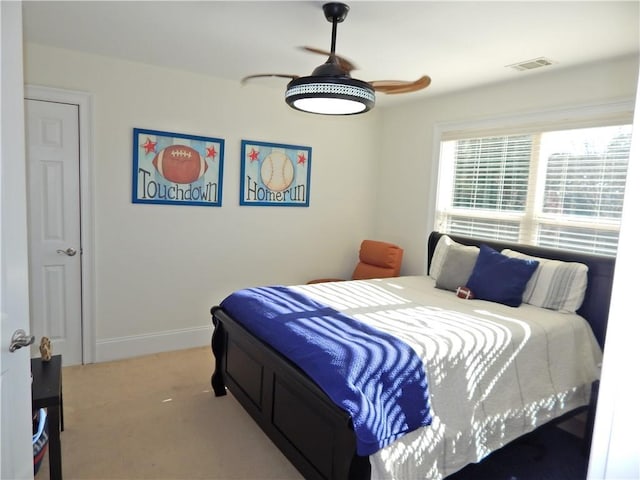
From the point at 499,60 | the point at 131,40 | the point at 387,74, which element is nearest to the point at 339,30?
the point at 387,74

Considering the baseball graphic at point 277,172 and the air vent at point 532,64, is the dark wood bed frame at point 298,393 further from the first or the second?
the baseball graphic at point 277,172

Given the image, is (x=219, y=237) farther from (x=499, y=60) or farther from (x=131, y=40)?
(x=499, y=60)

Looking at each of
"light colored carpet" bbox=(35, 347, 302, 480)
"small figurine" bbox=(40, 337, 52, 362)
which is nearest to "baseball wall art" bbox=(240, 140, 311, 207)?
"light colored carpet" bbox=(35, 347, 302, 480)

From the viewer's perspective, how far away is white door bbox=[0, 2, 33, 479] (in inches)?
48.5

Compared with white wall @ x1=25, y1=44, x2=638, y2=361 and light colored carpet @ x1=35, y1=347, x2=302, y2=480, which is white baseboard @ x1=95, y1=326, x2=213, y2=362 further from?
light colored carpet @ x1=35, y1=347, x2=302, y2=480

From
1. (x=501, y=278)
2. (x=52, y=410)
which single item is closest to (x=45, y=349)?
(x=52, y=410)

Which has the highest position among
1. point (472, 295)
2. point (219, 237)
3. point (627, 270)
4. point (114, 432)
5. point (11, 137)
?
point (11, 137)

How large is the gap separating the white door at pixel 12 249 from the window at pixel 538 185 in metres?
3.17

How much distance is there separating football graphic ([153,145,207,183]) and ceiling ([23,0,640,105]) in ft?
2.31

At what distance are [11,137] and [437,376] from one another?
6.46 feet

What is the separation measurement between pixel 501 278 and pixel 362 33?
6.26 ft

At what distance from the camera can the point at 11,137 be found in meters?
1.27

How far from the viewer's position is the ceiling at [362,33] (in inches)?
91.3

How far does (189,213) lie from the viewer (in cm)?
385
